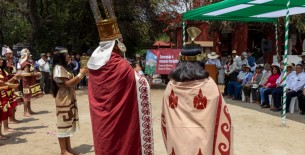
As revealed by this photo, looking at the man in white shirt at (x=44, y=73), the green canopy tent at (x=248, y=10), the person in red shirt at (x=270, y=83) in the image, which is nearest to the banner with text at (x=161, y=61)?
the green canopy tent at (x=248, y=10)

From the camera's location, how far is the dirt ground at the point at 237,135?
225 inches

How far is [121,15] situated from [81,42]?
2.83m

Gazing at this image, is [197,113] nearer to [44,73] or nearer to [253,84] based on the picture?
[253,84]

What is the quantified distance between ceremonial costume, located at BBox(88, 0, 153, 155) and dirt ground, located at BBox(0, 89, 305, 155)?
221 cm

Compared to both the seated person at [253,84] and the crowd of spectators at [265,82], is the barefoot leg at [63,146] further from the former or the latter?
the seated person at [253,84]

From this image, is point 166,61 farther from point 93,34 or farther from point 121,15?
point 93,34

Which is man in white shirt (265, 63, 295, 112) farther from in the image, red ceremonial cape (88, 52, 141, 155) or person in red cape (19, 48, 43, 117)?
red ceremonial cape (88, 52, 141, 155)

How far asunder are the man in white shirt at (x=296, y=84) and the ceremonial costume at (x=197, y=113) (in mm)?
6890

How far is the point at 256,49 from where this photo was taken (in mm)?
19453

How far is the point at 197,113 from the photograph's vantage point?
9.31 feet

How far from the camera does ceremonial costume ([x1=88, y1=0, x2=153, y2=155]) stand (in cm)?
326

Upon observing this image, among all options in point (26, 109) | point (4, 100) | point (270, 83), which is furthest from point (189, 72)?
point (270, 83)

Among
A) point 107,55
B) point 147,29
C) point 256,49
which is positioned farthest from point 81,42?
point 107,55

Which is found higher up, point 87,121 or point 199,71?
point 199,71
